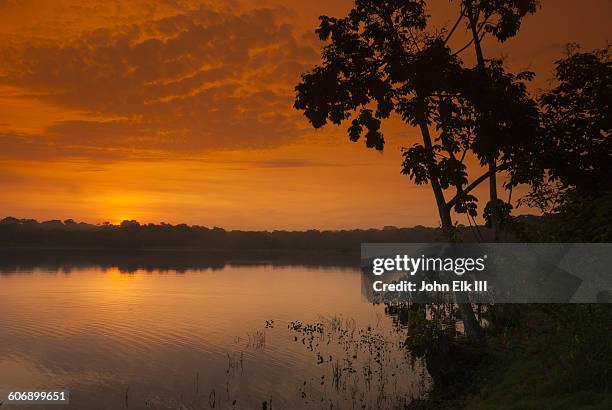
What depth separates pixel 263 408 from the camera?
19.9 meters

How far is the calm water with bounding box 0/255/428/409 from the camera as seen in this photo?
21.9m

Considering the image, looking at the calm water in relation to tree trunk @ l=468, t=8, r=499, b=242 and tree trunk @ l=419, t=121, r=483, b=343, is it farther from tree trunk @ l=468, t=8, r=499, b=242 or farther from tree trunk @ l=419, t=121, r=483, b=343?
tree trunk @ l=468, t=8, r=499, b=242

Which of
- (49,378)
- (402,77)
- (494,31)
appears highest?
(494,31)

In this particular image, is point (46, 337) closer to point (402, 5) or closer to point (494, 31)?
point (402, 5)

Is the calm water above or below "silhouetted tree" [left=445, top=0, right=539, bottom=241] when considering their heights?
below

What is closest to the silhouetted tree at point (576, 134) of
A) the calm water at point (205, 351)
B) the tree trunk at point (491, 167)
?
the tree trunk at point (491, 167)

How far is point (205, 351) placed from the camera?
3094 cm

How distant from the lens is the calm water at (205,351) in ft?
71.9

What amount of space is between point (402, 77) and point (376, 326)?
19806 mm

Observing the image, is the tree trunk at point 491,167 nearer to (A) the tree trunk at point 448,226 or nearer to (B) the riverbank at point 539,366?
(A) the tree trunk at point 448,226

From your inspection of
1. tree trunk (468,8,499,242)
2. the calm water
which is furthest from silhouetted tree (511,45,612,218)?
the calm water

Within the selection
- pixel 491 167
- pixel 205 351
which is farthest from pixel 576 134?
pixel 205 351

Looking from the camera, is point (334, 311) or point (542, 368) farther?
point (334, 311)

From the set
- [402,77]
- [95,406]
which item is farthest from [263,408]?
[402,77]
